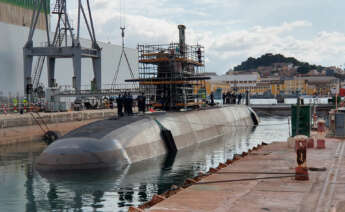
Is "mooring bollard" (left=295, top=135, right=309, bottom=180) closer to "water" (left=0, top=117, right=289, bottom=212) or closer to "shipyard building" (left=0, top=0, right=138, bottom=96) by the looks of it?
"water" (left=0, top=117, right=289, bottom=212)

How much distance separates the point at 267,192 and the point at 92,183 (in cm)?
831

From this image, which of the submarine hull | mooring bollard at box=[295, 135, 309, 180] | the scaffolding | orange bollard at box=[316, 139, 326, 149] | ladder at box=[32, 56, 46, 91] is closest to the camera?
mooring bollard at box=[295, 135, 309, 180]

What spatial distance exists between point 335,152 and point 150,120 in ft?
33.8

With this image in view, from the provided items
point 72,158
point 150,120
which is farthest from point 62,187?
point 150,120

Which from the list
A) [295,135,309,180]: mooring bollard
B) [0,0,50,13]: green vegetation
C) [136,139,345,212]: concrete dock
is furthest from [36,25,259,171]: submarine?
[0,0,50,13]: green vegetation

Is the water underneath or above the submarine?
underneath

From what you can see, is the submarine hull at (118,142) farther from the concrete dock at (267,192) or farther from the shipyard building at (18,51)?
the shipyard building at (18,51)

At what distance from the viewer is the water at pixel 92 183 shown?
1589 centimetres

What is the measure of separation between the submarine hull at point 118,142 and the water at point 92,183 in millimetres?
524

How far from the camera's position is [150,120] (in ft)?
88.5

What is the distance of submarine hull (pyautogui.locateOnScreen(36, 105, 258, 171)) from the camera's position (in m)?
21.0

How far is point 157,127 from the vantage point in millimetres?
26766

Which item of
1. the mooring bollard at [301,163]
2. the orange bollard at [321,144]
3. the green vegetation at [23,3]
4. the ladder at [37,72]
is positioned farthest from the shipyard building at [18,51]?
the mooring bollard at [301,163]

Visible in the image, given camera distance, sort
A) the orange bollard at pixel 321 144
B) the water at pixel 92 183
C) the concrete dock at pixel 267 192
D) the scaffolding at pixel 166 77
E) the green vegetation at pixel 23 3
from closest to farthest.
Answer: the concrete dock at pixel 267 192
the water at pixel 92 183
the orange bollard at pixel 321 144
the scaffolding at pixel 166 77
the green vegetation at pixel 23 3
